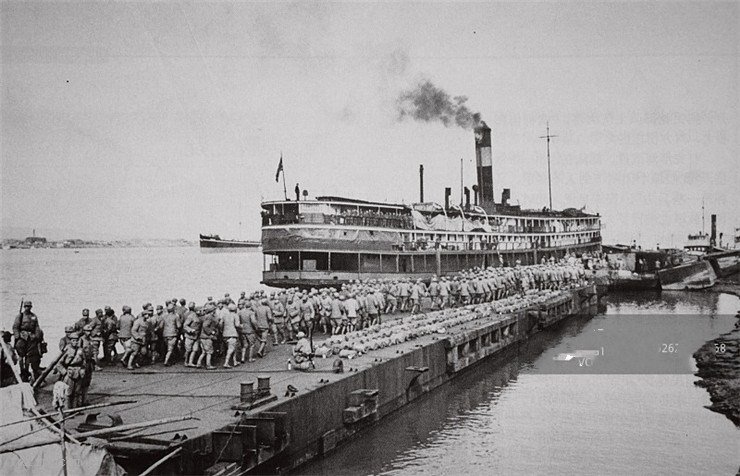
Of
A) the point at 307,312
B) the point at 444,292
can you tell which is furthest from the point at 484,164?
the point at 307,312

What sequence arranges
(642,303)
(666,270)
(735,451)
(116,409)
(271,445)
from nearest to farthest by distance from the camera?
(271,445)
(116,409)
(735,451)
(642,303)
(666,270)

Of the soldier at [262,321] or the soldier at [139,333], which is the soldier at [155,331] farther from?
the soldier at [262,321]

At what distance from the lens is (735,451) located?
13.8 meters

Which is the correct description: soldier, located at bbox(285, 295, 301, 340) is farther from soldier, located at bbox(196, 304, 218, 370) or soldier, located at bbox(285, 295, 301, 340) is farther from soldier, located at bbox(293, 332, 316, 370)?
soldier, located at bbox(293, 332, 316, 370)

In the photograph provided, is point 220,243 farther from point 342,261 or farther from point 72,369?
point 72,369

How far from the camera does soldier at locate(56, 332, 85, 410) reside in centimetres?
1034

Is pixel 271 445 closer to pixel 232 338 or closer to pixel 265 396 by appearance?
pixel 265 396

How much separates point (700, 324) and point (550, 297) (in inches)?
321

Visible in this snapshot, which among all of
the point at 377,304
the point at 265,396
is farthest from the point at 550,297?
the point at 265,396

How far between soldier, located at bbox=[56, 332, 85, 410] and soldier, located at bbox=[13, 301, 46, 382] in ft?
9.55

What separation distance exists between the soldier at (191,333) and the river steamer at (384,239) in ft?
66.7

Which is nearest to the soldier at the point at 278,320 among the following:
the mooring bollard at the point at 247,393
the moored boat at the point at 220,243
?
the mooring bollard at the point at 247,393

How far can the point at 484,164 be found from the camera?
51.7 metres

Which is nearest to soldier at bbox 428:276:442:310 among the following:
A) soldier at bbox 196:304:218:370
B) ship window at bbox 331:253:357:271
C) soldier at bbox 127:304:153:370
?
ship window at bbox 331:253:357:271
